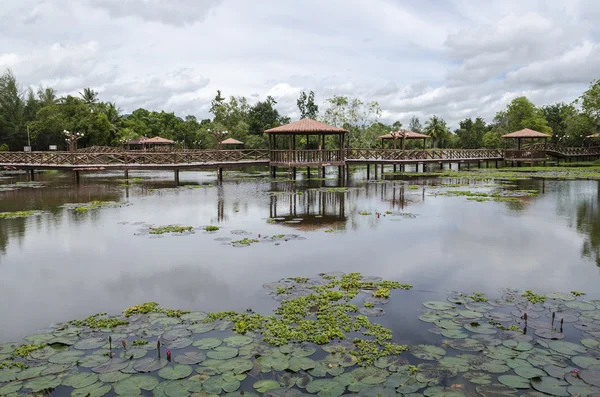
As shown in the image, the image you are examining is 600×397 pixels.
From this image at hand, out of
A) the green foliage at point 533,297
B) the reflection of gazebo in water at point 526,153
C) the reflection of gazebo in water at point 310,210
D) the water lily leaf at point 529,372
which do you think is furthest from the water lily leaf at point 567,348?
the reflection of gazebo in water at point 526,153

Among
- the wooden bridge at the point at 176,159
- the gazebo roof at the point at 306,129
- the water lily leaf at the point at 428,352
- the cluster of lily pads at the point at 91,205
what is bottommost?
the water lily leaf at the point at 428,352

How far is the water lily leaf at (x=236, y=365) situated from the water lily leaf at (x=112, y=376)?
1.08 m

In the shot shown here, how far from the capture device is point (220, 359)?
219 inches

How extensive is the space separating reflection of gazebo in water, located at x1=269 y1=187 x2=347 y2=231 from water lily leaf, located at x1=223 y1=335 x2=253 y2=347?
744 cm

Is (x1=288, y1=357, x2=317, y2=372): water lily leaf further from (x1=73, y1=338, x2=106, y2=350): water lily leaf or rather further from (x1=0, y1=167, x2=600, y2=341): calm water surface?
(x1=73, y1=338, x2=106, y2=350): water lily leaf

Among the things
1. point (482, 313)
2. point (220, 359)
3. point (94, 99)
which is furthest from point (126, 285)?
point (94, 99)

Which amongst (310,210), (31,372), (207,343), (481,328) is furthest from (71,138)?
(481,328)

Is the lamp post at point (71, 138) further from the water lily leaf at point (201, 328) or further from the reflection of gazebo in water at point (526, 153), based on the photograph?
the reflection of gazebo in water at point (526, 153)

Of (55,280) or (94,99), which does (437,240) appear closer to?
(55,280)

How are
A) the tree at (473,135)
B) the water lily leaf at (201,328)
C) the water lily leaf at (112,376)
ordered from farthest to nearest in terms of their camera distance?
1. the tree at (473,135)
2. the water lily leaf at (201,328)
3. the water lily leaf at (112,376)

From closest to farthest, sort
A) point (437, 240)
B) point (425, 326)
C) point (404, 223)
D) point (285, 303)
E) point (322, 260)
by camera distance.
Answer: point (425, 326)
point (285, 303)
point (322, 260)
point (437, 240)
point (404, 223)

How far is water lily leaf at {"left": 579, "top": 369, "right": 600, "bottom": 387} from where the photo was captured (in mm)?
4895

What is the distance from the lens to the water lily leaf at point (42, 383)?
4.95 meters

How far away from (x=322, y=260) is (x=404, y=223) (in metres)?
4.98
